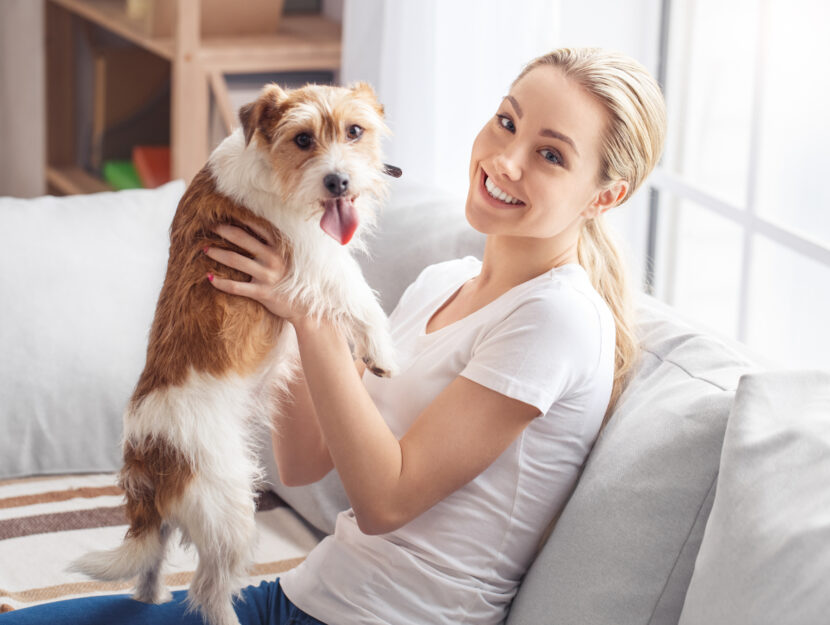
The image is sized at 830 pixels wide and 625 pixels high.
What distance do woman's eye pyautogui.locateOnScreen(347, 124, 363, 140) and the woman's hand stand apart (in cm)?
18

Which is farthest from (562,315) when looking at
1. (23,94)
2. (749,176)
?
(23,94)

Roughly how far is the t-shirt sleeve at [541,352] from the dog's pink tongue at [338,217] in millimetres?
234

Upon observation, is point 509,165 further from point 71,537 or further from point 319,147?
point 71,537

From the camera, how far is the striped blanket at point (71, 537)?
1698 mm

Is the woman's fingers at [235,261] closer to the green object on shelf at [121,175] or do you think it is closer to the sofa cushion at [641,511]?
the sofa cushion at [641,511]

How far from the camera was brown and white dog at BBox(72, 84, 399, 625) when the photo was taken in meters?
1.18

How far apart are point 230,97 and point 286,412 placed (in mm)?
1527

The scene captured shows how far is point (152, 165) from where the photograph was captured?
3102 millimetres

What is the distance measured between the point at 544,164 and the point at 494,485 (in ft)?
1.41

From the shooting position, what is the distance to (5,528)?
1.84m

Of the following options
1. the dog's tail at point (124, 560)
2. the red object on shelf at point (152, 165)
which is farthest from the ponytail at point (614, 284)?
the red object on shelf at point (152, 165)

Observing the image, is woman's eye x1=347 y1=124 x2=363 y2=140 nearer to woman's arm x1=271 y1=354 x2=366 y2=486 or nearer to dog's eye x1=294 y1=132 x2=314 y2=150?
dog's eye x1=294 y1=132 x2=314 y2=150

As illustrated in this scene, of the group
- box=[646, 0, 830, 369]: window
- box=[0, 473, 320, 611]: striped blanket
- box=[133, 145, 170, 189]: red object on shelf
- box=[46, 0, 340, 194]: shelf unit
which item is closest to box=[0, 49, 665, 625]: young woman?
box=[0, 473, 320, 611]: striped blanket

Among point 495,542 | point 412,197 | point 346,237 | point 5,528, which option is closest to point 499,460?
point 495,542
